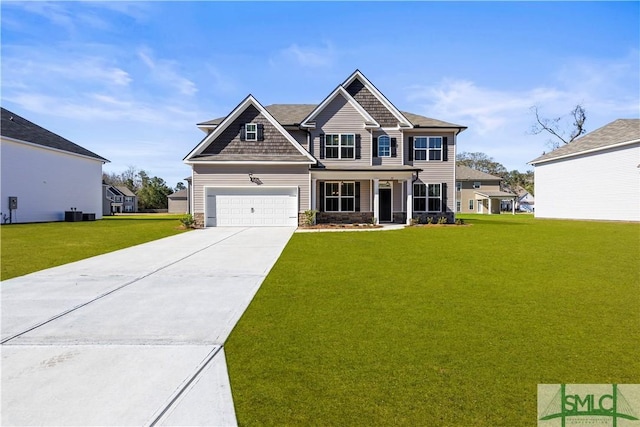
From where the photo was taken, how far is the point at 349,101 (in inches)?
878

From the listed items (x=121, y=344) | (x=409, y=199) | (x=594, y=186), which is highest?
(x=594, y=186)

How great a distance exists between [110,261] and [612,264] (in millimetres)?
12947

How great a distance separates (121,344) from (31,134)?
30.6 meters

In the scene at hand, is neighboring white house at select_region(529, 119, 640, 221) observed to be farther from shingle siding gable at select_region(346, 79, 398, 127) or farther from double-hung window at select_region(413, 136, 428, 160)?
shingle siding gable at select_region(346, 79, 398, 127)

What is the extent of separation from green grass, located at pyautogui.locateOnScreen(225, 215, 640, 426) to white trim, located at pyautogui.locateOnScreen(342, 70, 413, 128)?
1544 centimetres

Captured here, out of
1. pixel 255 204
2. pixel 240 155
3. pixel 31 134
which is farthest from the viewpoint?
pixel 31 134

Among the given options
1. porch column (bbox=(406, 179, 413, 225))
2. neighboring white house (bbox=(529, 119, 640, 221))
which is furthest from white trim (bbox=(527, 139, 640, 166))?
porch column (bbox=(406, 179, 413, 225))

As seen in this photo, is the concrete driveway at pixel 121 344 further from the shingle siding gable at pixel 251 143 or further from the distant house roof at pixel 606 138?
the distant house roof at pixel 606 138

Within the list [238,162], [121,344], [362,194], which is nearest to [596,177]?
[362,194]

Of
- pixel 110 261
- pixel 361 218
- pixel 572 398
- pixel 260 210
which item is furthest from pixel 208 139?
pixel 572 398

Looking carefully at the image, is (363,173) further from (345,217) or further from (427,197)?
(427,197)

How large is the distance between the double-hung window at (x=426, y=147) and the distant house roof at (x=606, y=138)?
42.3 feet

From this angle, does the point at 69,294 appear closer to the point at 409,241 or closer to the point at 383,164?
the point at 409,241

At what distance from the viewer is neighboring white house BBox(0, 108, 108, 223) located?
81.5 ft
